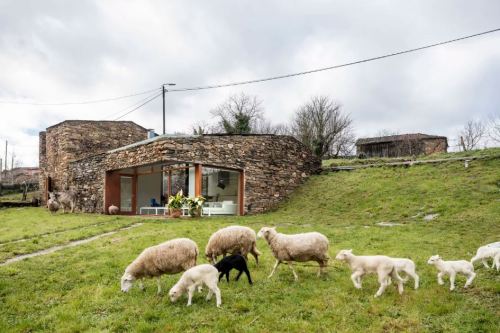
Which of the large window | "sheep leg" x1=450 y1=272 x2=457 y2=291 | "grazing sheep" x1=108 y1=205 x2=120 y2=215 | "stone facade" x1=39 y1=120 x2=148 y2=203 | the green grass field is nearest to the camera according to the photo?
the green grass field

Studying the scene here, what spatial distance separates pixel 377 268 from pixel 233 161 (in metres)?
15.1

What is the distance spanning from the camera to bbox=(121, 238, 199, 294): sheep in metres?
7.33

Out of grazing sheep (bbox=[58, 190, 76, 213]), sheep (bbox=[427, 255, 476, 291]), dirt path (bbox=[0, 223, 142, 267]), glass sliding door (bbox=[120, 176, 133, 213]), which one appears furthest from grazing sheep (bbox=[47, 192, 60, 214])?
sheep (bbox=[427, 255, 476, 291])

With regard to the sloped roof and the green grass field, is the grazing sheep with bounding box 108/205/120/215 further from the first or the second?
the sloped roof

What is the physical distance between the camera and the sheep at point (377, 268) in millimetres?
6785

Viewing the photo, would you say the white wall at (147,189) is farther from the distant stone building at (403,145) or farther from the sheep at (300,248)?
the distant stone building at (403,145)

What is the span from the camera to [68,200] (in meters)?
27.1

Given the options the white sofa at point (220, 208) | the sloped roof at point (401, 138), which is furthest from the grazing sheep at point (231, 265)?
the sloped roof at point (401, 138)

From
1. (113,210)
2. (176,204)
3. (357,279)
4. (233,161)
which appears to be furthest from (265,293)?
(113,210)

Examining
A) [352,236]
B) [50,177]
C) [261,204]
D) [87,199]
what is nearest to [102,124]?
[50,177]

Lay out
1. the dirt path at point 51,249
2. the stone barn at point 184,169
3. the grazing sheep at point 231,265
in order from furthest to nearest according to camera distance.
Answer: the stone barn at point 184,169 < the dirt path at point 51,249 < the grazing sheep at point 231,265

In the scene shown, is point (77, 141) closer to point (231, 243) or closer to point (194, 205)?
point (194, 205)

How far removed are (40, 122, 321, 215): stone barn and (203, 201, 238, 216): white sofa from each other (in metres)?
0.06

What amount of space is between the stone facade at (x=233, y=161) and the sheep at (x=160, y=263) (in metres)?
12.2
